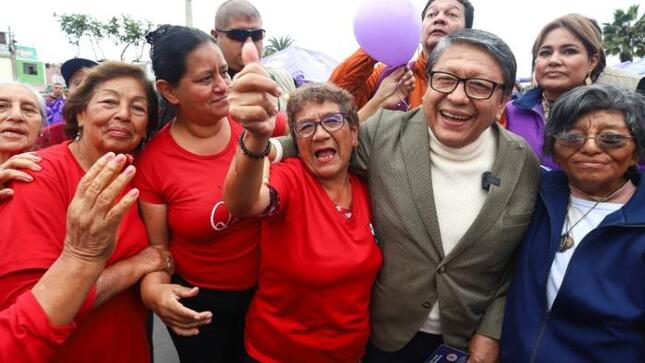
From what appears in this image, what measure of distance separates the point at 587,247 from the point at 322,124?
1.20 meters

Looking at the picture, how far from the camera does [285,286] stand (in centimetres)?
186

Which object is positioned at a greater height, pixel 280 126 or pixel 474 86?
pixel 474 86

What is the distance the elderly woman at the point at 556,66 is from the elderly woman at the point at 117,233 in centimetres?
224

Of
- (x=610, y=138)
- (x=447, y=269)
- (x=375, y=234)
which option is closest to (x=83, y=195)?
(x=375, y=234)

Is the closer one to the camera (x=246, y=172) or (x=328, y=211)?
(x=246, y=172)

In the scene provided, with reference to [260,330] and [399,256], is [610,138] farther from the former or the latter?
[260,330]

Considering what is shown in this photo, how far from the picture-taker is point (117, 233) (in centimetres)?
152

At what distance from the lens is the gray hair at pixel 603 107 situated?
174 cm

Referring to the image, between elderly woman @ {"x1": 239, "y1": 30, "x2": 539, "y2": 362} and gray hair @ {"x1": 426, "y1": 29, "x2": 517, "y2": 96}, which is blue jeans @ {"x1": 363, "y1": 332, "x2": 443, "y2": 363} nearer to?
elderly woman @ {"x1": 239, "y1": 30, "x2": 539, "y2": 362}

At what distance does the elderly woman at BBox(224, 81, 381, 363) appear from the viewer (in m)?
1.78

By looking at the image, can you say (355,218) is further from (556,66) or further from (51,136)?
(51,136)

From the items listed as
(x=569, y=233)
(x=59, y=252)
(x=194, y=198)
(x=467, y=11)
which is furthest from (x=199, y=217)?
(x=467, y=11)

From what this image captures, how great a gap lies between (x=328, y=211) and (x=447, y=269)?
0.59m

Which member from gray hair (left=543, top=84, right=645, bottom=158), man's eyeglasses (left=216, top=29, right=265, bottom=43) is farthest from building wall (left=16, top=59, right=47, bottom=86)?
gray hair (left=543, top=84, right=645, bottom=158)
